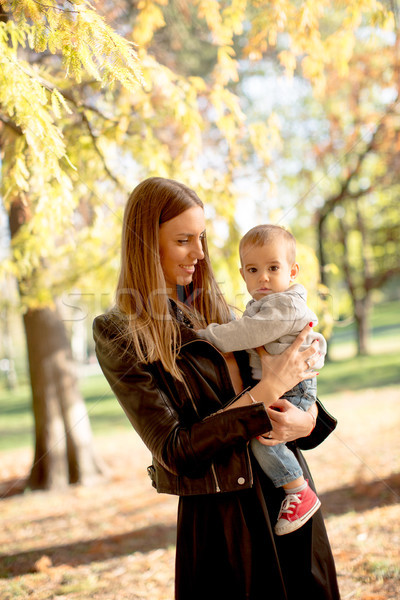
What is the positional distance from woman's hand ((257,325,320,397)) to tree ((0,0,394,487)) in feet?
3.73

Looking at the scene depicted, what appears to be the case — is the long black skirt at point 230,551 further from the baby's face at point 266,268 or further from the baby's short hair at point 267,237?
the baby's short hair at point 267,237

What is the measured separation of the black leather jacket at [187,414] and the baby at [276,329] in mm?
134

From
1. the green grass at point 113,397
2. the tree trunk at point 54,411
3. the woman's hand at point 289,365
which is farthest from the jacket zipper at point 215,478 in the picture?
the green grass at point 113,397

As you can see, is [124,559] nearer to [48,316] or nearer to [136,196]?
[48,316]

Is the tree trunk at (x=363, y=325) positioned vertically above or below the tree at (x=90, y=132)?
below

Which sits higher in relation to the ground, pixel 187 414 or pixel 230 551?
pixel 187 414

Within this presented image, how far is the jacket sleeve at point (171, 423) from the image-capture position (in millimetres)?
1673

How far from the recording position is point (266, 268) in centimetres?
211

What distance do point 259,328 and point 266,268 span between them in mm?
292

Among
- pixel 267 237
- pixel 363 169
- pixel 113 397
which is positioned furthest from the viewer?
pixel 363 169

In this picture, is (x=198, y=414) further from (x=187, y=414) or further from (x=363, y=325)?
(x=363, y=325)

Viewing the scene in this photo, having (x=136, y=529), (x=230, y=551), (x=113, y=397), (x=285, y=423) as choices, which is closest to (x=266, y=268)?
(x=285, y=423)

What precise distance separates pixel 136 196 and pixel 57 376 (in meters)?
5.38

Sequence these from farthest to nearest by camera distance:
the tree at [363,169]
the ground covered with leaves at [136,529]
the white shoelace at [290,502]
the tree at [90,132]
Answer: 1. the tree at [363,169]
2. the ground covered with leaves at [136,529]
3. the tree at [90,132]
4. the white shoelace at [290,502]
